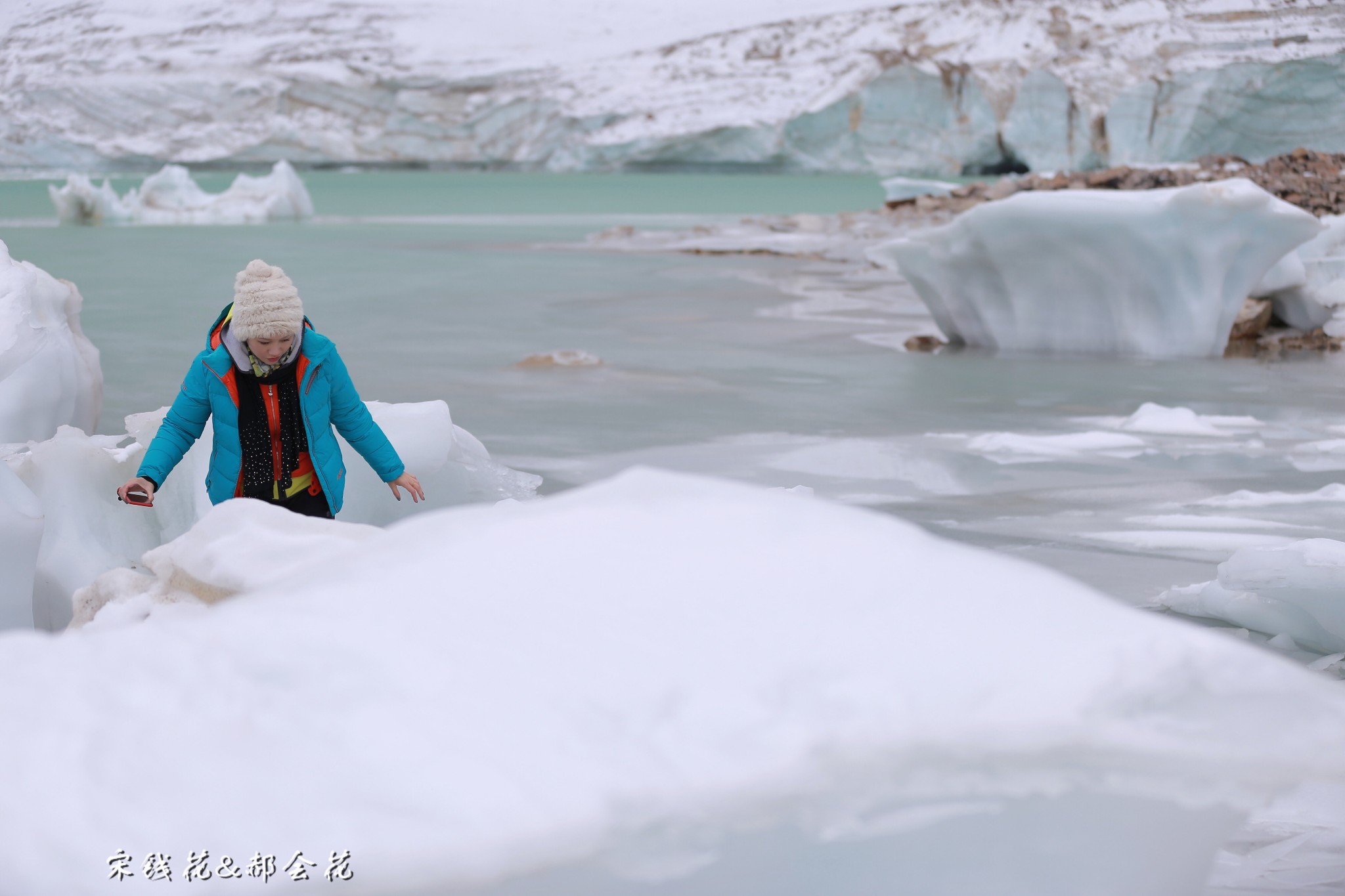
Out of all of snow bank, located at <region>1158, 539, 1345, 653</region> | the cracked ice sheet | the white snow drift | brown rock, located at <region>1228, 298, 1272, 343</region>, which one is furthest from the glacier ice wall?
the cracked ice sheet

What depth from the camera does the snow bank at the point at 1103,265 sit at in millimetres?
5398

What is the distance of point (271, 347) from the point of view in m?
2.19

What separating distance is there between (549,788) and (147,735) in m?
0.31

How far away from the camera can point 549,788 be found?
3.15 ft

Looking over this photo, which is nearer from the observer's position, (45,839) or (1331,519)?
A: (45,839)

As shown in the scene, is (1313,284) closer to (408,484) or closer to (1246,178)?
(1246,178)

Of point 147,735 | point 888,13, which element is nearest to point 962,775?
point 147,735

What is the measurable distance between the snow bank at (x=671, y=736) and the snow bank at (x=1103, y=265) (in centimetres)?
463

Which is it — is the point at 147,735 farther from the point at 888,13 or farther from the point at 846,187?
the point at 888,13

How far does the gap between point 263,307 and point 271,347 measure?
0.09 metres

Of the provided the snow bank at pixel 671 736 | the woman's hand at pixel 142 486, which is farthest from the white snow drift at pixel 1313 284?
the snow bank at pixel 671 736

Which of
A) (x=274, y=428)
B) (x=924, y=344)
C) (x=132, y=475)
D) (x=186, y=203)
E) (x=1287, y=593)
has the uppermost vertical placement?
(x=274, y=428)

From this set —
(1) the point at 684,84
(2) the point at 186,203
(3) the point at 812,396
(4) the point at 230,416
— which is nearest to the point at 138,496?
(4) the point at 230,416

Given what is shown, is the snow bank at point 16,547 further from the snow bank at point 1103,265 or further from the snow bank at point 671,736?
the snow bank at point 1103,265
